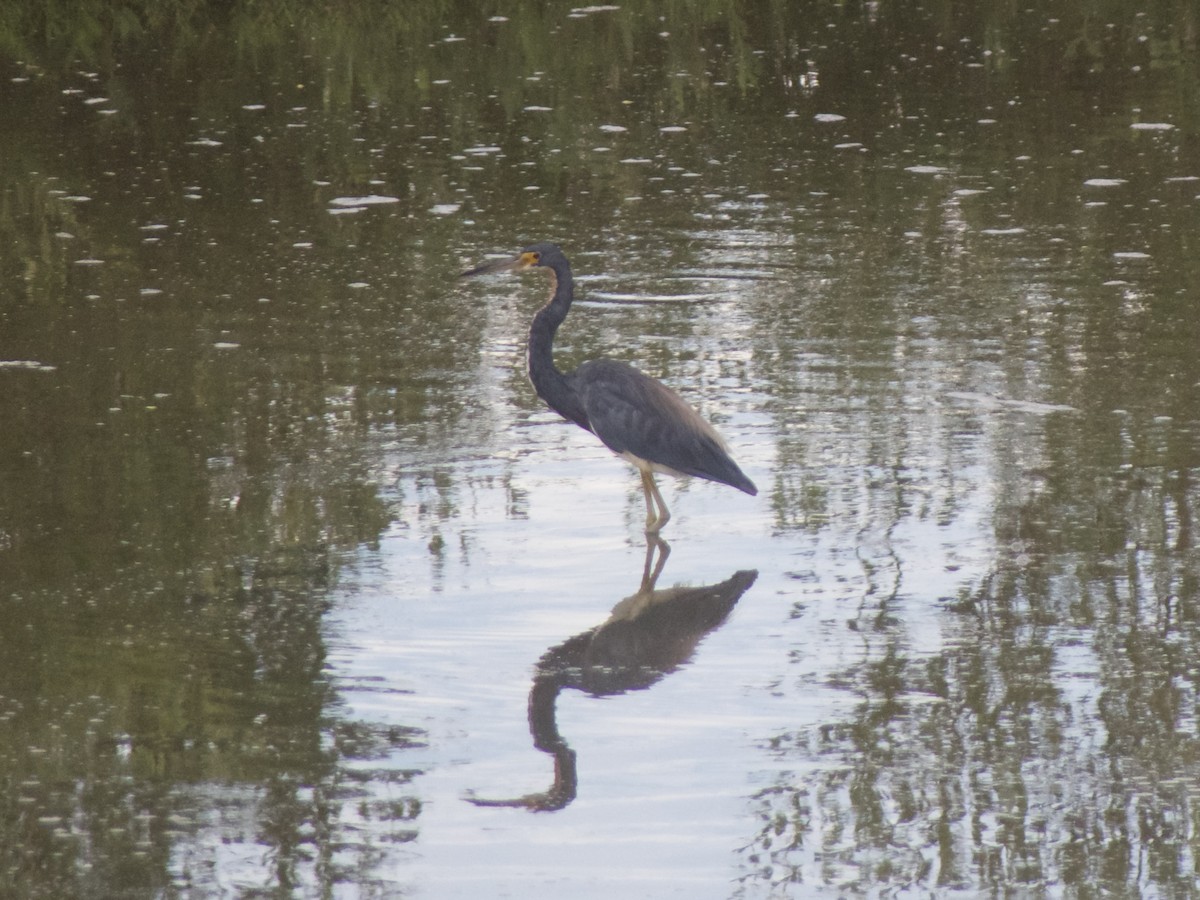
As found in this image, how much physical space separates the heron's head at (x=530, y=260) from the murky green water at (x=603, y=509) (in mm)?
606

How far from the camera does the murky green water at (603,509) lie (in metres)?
4.23

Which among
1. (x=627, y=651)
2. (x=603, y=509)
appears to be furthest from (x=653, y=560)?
(x=627, y=651)

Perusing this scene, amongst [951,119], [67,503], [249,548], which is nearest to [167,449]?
[67,503]

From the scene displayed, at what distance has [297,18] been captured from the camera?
54.3 feet

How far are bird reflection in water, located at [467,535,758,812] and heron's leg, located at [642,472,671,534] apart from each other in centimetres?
27

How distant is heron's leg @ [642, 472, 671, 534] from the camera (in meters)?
6.15

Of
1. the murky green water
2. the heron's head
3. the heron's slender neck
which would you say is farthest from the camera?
the heron's head

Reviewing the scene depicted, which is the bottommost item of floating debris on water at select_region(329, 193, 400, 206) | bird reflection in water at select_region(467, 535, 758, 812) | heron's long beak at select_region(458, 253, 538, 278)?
bird reflection in water at select_region(467, 535, 758, 812)

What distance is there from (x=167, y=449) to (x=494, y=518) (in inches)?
57.7

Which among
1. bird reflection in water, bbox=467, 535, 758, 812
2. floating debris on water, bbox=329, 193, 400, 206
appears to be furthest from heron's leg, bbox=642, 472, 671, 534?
floating debris on water, bbox=329, 193, 400, 206

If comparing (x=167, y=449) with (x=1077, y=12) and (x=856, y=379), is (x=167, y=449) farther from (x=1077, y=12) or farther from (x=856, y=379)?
(x=1077, y=12)

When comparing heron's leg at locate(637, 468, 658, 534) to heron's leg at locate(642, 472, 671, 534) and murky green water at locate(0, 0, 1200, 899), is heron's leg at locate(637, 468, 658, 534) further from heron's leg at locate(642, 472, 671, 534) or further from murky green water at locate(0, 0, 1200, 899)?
murky green water at locate(0, 0, 1200, 899)

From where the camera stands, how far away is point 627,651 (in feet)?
17.1

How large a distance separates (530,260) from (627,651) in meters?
2.26
